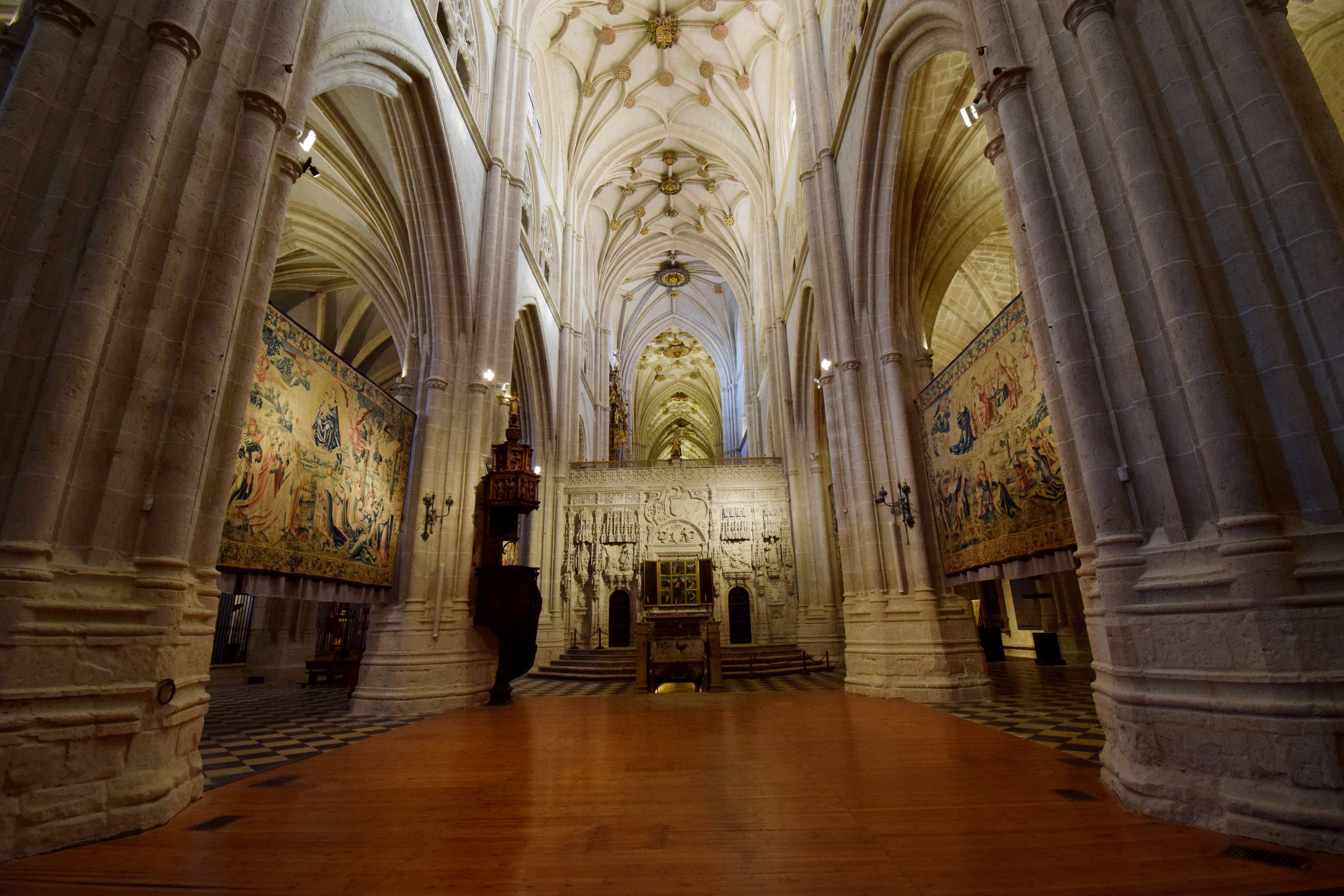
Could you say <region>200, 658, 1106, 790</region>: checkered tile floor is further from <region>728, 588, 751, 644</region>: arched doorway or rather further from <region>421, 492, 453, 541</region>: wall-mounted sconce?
<region>728, 588, 751, 644</region>: arched doorway

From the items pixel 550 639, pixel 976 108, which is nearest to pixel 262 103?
pixel 976 108

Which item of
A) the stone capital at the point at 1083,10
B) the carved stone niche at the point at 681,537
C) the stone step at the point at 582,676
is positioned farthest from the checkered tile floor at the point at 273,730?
the carved stone niche at the point at 681,537

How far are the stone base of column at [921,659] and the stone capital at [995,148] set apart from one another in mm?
5773

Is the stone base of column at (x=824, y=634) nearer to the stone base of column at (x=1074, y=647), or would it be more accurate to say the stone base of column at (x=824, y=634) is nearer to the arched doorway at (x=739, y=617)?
the arched doorway at (x=739, y=617)

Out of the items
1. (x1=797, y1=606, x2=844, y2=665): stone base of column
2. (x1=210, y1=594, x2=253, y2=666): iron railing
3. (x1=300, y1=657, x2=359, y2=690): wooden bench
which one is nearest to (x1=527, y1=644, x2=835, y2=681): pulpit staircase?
(x1=797, y1=606, x2=844, y2=665): stone base of column

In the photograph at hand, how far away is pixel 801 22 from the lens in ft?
41.1

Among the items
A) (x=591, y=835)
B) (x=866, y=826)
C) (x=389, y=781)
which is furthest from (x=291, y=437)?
(x=866, y=826)

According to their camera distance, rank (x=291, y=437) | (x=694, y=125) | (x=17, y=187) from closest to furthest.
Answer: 1. (x=17, y=187)
2. (x=291, y=437)
3. (x=694, y=125)

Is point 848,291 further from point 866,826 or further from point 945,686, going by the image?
point 866,826

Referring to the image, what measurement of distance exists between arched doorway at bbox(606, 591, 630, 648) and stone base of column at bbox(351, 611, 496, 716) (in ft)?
29.1

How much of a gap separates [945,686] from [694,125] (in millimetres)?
20656

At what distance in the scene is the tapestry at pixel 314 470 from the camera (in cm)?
635

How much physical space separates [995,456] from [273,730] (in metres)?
9.07

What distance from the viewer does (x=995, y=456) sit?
6.89 meters
